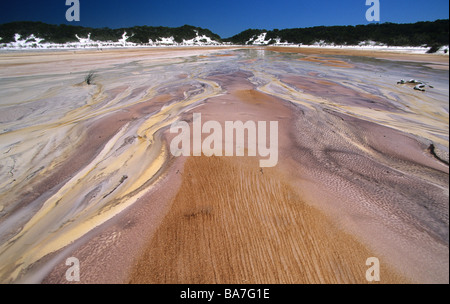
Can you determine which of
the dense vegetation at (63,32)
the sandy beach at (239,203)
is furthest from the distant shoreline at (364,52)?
the dense vegetation at (63,32)

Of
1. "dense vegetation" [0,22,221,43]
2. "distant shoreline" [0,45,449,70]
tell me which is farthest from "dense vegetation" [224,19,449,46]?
"dense vegetation" [0,22,221,43]

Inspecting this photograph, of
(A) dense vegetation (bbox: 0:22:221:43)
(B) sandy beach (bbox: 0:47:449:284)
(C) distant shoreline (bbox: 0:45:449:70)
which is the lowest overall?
(B) sandy beach (bbox: 0:47:449:284)

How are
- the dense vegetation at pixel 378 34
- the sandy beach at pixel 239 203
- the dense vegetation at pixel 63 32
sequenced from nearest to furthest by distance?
the dense vegetation at pixel 378 34
the sandy beach at pixel 239 203
the dense vegetation at pixel 63 32

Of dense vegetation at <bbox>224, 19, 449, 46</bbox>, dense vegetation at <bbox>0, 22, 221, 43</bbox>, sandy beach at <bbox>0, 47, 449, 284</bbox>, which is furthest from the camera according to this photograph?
dense vegetation at <bbox>0, 22, 221, 43</bbox>

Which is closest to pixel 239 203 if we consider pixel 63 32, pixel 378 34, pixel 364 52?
pixel 364 52

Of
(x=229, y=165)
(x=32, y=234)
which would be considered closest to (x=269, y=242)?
(x=229, y=165)

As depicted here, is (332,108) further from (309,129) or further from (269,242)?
(269,242)

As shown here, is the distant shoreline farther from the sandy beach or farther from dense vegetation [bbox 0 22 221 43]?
dense vegetation [bbox 0 22 221 43]

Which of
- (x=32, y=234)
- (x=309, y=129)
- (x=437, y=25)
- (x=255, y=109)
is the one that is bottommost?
(x=32, y=234)

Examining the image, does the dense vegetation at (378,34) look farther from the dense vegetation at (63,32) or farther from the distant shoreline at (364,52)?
the dense vegetation at (63,32)
